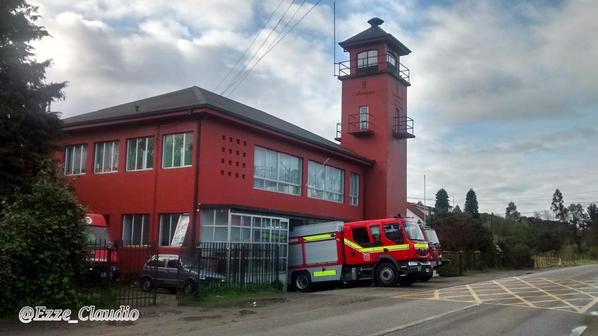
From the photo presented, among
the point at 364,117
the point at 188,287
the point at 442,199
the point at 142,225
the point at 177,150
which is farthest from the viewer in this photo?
the point at 442,199

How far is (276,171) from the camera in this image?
92.6ft

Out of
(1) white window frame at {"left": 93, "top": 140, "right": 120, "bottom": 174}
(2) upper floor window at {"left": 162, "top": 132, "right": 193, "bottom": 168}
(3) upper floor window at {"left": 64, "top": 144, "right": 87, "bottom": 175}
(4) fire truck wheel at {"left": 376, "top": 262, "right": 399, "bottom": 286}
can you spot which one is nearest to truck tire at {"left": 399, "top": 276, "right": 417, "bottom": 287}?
(4) fire truck wheel at {"left": 376, "top": 262, "right": 399, "bottom": 286}

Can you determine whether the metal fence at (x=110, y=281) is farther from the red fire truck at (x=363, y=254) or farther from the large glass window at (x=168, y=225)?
the red fire truck at (x=363, y=254)

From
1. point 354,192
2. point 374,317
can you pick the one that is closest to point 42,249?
point 374,317

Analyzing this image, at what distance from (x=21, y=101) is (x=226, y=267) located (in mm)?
9201

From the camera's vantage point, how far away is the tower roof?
3856cm

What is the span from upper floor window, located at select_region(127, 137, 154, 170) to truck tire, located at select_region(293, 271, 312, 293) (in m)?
8.06

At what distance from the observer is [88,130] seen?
2756 centimetres

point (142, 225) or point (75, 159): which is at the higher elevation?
point (75, 159)

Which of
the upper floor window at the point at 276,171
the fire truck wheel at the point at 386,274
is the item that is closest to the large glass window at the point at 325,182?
the upper floor window at the point at 276,171

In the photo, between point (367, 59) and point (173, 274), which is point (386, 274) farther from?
point (367, 59)

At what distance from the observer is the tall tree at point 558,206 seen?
439ft

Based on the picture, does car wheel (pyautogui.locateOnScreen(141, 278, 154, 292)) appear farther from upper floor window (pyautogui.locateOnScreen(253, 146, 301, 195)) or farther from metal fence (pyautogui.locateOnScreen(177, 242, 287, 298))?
upper floor window (pyautogui.locateOnScreen(253, 146, 301, 195))

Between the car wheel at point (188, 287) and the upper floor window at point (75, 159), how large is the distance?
1197cm
